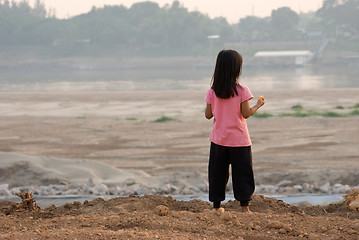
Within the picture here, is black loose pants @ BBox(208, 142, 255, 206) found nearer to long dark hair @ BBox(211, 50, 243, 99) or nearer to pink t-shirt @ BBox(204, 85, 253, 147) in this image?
pink t-shirt @ BBox(204, 85, 253, 147)

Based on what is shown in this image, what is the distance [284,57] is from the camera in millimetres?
77438

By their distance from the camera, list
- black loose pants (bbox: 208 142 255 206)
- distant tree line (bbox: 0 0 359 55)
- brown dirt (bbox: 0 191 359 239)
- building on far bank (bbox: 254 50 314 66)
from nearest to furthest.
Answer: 1. brown dirt (bbox: 0 191 359 239)
2. black loose pants (bbox: 208 142 255 206)
3. building on far bank (bbox: 254 50 314 66)
4. distant tree line (bbox: 0 0 359 55)

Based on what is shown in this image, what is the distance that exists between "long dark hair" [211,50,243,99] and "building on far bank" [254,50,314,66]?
72.3m

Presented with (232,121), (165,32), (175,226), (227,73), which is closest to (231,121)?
(232,121)

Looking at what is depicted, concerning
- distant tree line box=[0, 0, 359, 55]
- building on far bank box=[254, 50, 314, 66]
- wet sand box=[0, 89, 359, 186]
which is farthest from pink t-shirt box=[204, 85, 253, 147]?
distant tree line box=[0, 0, 359, 55]

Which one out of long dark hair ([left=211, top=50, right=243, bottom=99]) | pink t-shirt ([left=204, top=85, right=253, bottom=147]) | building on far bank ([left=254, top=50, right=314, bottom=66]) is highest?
long dark hair ([left=211, top=50, right=243, bottom=99])

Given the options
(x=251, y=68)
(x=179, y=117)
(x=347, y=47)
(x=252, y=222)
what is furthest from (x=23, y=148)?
(x=347, y=47)

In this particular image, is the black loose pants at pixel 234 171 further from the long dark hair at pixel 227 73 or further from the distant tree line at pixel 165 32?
the distant tree line at pixel 165 32

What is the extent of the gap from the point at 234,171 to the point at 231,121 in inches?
13.2

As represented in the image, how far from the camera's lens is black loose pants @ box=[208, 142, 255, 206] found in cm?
382

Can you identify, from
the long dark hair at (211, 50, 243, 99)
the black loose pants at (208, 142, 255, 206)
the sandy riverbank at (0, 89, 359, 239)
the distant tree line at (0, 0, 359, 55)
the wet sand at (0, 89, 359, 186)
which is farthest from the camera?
the distant tree line at (0, 0, 359, 55)

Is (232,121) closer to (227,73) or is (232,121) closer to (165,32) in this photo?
(227,73)

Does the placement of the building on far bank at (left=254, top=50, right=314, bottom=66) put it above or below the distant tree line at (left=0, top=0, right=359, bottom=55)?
below

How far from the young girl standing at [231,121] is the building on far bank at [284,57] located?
7220 centimetres
